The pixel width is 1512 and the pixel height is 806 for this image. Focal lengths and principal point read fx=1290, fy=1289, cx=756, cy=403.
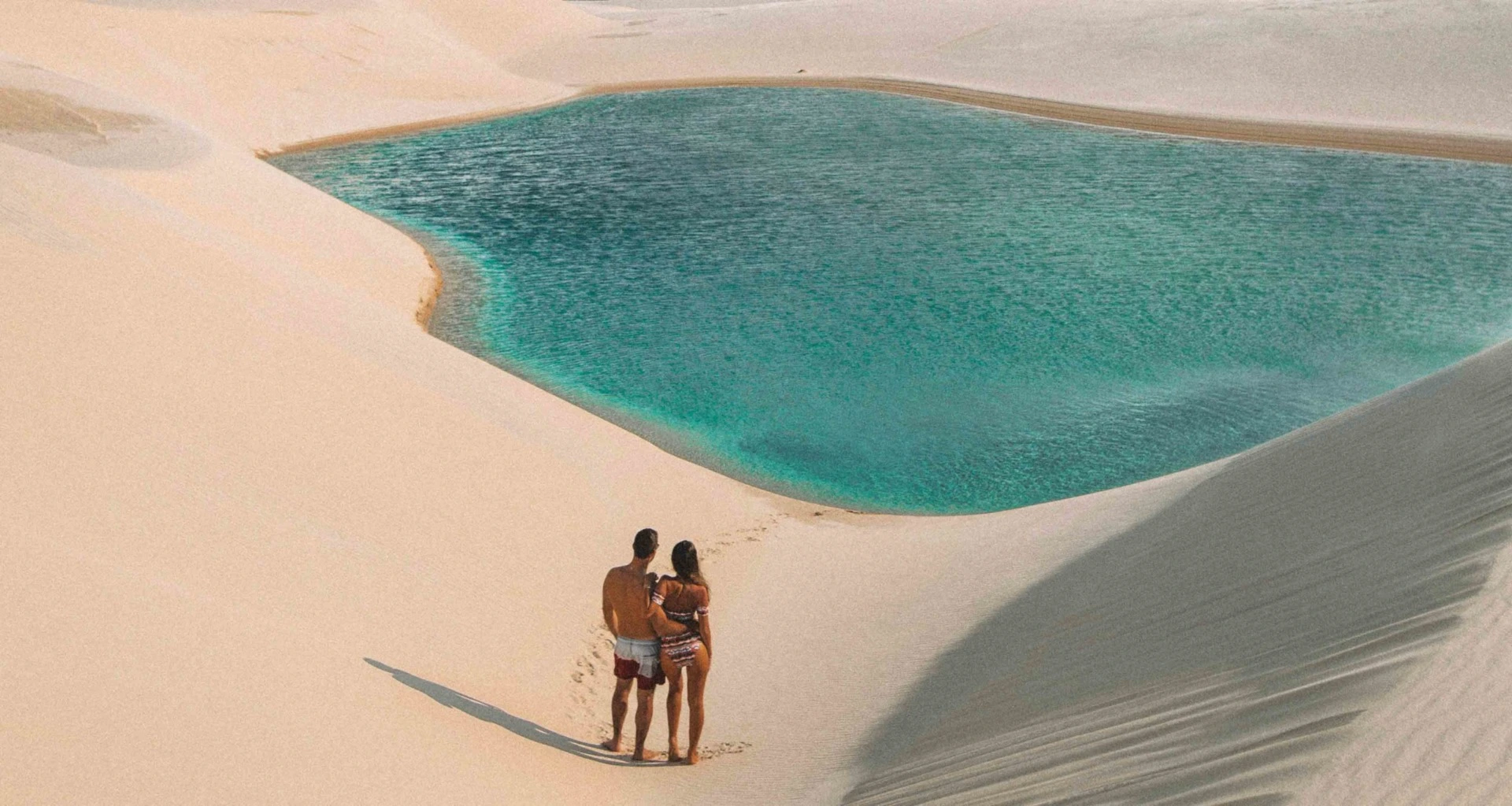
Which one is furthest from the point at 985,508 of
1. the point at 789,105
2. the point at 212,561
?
the point at 789,105

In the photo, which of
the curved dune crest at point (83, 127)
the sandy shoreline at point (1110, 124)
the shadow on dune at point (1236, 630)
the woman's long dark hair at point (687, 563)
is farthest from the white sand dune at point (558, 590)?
the sandy shoreline at point (1110, 124)

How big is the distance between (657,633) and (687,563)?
0.43m

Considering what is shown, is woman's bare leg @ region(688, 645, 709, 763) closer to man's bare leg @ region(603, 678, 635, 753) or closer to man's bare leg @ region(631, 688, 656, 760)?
man's bare leg @ region(631, 688, 656, 760)

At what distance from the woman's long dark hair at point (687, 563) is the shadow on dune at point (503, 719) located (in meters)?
1.08

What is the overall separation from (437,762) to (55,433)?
341 cm

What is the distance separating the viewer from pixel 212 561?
6.66 meters

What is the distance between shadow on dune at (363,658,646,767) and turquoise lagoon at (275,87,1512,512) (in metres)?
5.64

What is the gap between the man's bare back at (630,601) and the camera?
5.89 m

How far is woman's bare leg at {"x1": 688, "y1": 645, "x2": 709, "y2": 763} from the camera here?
6.13 metres

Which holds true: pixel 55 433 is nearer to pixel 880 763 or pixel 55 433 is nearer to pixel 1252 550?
pixel 880 763

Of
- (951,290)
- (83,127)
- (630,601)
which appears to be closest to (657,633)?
(630,601)

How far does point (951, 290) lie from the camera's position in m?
18.3

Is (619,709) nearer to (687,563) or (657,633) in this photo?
(657,633)

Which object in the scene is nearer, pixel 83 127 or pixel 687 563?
pixel 687 563
